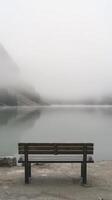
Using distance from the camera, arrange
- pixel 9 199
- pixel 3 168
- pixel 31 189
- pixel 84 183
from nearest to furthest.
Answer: pixel 9 199 → pixel 31 189 → pixel 84 183 → pixel 3 168

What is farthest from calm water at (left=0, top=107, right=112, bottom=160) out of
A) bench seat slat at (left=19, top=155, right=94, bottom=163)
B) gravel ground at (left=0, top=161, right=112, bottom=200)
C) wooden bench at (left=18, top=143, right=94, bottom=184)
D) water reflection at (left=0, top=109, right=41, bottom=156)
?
wooden bench at (left=18, top=143, right=94, bottom=184)

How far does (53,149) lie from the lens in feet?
28.3

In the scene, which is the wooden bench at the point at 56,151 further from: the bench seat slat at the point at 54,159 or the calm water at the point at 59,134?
the calm water at the point at 59,134

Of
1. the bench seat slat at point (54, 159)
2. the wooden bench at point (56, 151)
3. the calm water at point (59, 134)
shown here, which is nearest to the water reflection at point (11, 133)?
the calm water at point (59, 134)

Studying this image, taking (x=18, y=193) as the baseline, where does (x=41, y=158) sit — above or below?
above

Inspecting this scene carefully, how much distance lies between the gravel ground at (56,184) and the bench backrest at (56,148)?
30.3 inches

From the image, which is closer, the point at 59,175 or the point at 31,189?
the point at 31,189

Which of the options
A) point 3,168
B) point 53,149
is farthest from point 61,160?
point 3,168

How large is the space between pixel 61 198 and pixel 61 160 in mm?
1304

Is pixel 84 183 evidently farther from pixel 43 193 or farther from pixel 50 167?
pixel 50 167

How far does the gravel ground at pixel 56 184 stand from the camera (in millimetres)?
7359

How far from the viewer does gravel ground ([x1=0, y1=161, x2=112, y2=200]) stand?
7359 millimetres

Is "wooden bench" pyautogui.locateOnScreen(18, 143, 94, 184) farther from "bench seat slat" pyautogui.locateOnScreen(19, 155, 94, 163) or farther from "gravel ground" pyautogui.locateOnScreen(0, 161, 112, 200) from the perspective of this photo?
"gravel ground" pyautogui.locateOnScreen(0, 161, 112, 200)

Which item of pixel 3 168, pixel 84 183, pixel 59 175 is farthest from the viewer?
pixel 3 168
